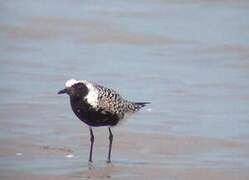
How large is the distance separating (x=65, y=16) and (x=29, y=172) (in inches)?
336

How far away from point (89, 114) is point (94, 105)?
11 centimetres

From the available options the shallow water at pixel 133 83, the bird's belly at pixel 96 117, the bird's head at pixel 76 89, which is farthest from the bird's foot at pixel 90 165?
the bird's head at pixel 76 89

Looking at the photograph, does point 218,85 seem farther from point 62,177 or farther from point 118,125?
point 62,177

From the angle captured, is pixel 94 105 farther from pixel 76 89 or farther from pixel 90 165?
Answer: pixel 90 165

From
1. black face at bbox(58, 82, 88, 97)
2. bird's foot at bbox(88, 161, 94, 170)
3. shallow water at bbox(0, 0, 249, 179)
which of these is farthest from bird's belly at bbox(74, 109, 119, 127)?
bird's foot at bbox(88, 161, 94, 170)

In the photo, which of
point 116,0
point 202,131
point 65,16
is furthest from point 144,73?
point 116,0

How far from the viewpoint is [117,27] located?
650 inches

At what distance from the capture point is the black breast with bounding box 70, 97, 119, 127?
31.9ft

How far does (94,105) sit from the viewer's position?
9.78 meters

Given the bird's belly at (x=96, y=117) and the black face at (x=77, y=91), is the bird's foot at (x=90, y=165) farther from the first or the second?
the black face at (x=77, y=91)

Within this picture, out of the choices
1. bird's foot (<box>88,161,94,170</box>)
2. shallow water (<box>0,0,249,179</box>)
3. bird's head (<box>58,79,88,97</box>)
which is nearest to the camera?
bird's foot (<box>88,161,94,170</box>)

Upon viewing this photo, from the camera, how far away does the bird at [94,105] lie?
31.9ft

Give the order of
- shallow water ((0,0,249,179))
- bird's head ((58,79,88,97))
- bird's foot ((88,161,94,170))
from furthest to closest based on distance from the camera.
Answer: bird's head ((58,79,88,97))
shallow water ((0,0,249,179))
bird's foot ((88,161,94,170))

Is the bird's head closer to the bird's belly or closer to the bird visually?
the bird
